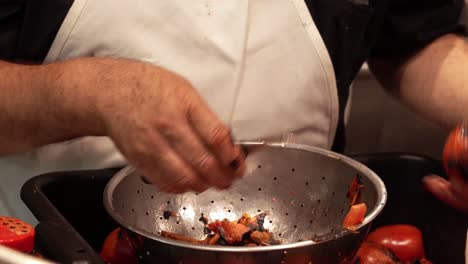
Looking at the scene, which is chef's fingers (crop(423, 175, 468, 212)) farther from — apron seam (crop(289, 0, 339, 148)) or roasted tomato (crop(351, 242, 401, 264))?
apron seam (crop(289, 0, 339, 148))

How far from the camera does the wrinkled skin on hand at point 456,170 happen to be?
528mm

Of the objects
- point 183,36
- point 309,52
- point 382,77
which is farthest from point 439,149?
point 183,36

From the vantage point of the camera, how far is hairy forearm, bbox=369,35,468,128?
779mm

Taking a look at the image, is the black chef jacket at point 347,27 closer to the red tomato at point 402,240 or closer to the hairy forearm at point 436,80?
the hairy forearm at point 436,80

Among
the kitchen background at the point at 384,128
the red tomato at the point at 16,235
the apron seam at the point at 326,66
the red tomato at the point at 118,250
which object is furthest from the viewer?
the kitchen background at the point at 384,128

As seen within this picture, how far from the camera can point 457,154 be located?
531 mm

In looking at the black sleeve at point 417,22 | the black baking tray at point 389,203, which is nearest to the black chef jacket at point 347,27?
the black sleeve at point 417,22

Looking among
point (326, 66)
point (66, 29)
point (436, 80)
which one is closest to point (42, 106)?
point (66, 29)

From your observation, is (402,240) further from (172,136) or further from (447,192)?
(172,136)

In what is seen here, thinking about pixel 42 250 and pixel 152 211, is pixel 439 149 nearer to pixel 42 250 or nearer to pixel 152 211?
pixel 152 211

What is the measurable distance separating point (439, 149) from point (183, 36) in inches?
Result: 23.7

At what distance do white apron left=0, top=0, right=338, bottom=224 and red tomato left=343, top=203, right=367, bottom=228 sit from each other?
0.63ft

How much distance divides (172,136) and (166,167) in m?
0.02

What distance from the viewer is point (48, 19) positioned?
0.68 m
